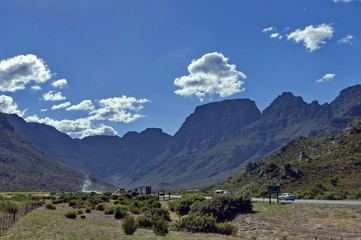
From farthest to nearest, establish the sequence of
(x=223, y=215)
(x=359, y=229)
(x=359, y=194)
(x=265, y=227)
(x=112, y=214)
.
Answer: (x=359, y=194), (x=112, y=214), (x=223, y=215), (x=265, y=227), (x=359, y=229)

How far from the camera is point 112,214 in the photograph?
41500 millimetres

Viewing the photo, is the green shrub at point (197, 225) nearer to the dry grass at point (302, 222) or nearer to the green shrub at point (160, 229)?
the dry grass at point (302, 222)

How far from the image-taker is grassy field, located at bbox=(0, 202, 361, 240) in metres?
23.7

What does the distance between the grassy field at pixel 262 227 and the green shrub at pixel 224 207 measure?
1655 mm

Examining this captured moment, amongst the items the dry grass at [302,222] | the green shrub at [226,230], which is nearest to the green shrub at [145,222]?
the green shrub at [226,230]

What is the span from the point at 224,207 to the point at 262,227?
26.0ft

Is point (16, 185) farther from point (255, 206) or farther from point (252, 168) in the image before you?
point (255, 206)

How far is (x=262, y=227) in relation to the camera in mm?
31922

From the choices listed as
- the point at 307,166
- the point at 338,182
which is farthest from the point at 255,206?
the point at 307,166

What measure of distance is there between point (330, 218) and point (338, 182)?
3065 centimetres

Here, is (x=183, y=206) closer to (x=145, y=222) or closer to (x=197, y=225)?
(x=145, y=222)

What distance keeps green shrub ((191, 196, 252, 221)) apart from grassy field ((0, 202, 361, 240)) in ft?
5.43

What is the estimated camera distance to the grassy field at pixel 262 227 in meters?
23.7

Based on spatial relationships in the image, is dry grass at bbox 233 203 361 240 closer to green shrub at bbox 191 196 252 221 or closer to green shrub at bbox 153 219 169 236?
green shrub at bbox 191 196 252 221
